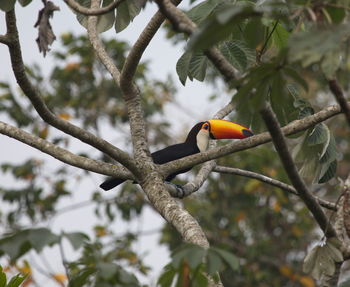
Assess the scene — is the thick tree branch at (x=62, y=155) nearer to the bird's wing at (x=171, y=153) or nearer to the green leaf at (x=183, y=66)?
the green leaf at (x=183, y=66)

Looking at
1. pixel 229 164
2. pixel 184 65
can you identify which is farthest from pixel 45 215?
pixel 184 65

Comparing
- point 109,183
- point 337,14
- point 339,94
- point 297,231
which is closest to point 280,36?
point 339,94

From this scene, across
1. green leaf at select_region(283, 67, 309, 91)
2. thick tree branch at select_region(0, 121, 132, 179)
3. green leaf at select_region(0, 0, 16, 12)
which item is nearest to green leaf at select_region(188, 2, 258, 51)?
green leaf at select_region(283, 67, 309, 91)

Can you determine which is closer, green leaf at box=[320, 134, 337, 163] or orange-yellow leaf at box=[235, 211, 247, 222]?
green leaf at box=[320, 134, 337, 163]

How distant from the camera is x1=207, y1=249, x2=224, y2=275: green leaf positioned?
163 cm

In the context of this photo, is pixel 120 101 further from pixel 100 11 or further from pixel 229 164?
pixel 100 11

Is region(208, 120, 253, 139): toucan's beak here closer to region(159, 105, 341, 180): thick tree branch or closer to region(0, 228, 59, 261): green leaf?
region(159, 105, 341, 180): thick tree branch

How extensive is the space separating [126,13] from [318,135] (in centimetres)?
125

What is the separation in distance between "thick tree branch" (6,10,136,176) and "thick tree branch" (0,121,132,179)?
0.14m

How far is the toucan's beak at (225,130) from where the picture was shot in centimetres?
536

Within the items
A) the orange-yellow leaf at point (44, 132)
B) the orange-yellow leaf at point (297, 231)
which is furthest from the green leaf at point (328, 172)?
the orange-yellow leaf at point (297, 231)

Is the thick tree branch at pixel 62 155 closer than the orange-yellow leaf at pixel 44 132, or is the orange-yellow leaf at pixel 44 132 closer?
the thick tree branch at pixel 62 155

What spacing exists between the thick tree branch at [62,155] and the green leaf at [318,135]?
1004 mm

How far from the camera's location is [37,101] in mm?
2740
